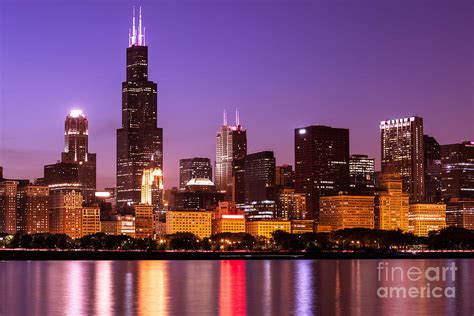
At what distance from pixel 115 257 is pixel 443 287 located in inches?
4727

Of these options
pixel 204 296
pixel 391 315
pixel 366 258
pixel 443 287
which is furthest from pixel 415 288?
pixel 366 258

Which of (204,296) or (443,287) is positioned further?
(443,287)

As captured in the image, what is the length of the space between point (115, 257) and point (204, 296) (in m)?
125

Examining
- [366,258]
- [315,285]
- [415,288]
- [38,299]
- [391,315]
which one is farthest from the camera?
[366,258]

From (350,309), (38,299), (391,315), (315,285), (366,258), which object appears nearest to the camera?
(391,315)

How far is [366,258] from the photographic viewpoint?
193 m

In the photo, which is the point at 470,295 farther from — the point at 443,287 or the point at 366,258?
the point at 366,258

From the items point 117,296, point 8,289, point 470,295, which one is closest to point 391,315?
point 470,295

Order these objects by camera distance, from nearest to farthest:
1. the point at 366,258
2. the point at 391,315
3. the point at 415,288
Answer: the point at 391,315, the point at 415,288, the point at 366,258

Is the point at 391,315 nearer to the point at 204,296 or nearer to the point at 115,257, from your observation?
the point at 204,296

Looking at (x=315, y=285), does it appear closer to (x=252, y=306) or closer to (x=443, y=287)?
(x=443, y=287)

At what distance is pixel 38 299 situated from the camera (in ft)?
243

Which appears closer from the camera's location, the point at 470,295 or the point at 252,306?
the point at 252,306

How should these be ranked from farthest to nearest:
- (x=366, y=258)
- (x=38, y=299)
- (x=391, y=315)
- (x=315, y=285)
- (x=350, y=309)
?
(x=366, y=258) < (x=315, y=285) < (x=38, y=299) < (x=350, y=309) < (x=391, y=315)
